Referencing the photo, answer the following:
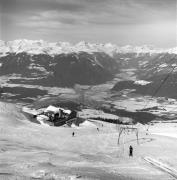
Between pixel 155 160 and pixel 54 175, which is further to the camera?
pixel 155 160

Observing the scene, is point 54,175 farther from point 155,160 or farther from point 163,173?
point 155,160

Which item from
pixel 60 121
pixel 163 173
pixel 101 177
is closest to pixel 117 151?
pixel 163 173

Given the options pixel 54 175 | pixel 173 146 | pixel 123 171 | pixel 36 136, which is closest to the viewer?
pixel 54 175

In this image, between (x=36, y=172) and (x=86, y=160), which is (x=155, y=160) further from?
(x=36, y=172)

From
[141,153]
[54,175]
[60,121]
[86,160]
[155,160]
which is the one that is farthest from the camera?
[60,121]

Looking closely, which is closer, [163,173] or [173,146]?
[163,173]

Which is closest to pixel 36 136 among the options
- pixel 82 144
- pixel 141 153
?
pixel 82 144

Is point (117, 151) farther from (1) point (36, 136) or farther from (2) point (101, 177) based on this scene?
(2) point (101, 177)

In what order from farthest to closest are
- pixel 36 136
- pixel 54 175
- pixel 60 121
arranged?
pixel 60 121 → pixel 36 136 → pixel 54 175

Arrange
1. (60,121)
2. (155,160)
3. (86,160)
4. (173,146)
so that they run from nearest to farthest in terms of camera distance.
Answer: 1. (86,160)
2. (155,160)
3. (173,146)
4. (60,121)
